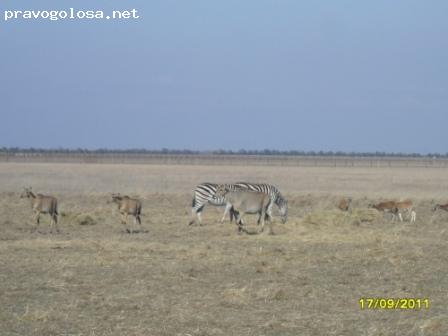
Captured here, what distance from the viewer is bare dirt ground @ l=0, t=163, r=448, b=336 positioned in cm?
1223

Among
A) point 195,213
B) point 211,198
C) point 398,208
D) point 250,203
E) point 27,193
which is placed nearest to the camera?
point 250,203

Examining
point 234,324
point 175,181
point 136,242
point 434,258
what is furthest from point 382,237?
point 175,181

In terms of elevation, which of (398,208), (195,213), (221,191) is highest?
(221,191)

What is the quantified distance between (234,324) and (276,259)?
7213mm

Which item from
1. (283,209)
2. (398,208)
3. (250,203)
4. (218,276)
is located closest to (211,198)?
(283,209)

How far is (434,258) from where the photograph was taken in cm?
1992

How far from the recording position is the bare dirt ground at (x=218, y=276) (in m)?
12.2

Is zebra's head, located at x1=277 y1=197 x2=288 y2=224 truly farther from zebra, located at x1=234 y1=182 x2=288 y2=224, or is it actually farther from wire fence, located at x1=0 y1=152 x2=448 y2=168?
wire fence, located at x1=0 y1=152 x2=448 y2=168

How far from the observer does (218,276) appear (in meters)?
16.8

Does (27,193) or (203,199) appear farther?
(203,199)
